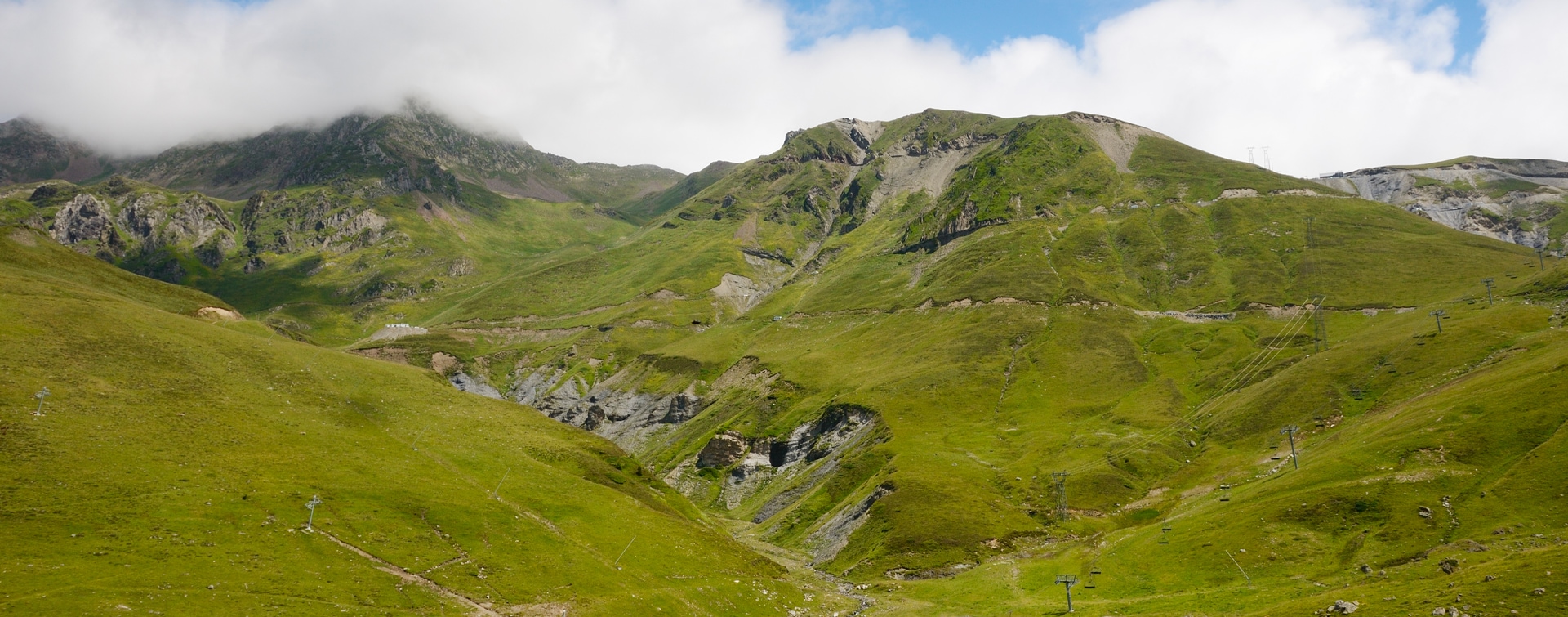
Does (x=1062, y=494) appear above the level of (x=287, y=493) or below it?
below

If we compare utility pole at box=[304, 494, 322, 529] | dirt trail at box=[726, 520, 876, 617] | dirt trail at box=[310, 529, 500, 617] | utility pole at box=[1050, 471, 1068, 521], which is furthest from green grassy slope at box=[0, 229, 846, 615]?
utility pole at box=[1050, 471, 1068, 521]

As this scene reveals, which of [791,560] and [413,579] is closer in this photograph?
[413,579]

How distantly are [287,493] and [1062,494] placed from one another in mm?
108729

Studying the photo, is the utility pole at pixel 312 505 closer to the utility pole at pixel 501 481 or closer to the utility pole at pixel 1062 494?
the utility pole at pixel 501 481

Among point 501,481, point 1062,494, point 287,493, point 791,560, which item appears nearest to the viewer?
point 287,493

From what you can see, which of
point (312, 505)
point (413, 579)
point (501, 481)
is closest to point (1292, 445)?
point (501, 481)

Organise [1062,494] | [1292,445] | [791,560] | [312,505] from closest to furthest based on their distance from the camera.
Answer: [312,505] < [1292,445] < [1062,494] < [791,560]

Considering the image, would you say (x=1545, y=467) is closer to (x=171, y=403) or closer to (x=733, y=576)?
(x=733, y=576)

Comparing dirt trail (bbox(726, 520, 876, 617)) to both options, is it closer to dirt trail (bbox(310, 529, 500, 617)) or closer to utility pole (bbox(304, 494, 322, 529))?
dirt trail (bbox(310, 529, 500, 617))

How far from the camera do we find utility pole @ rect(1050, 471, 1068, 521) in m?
136

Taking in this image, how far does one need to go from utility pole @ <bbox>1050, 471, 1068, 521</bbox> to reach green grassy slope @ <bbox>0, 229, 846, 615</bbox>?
5590 centimetres

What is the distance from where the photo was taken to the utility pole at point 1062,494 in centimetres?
13625

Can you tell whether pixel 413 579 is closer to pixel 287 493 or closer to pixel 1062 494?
pixel 287 493

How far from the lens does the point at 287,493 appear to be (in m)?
75.6
